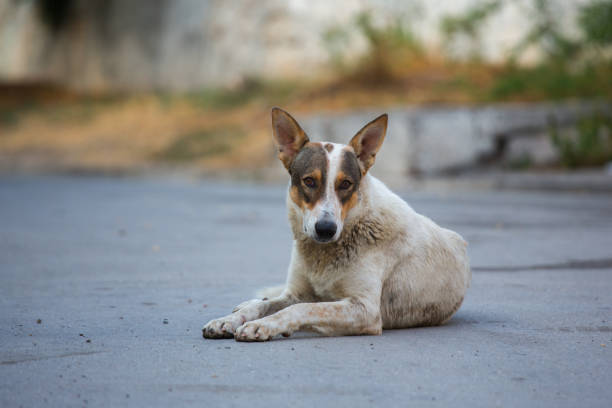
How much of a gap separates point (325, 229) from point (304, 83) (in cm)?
2283

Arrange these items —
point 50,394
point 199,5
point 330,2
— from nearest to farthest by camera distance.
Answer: point 50,394, point 330,2, point 199,5

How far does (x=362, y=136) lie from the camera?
5012mm

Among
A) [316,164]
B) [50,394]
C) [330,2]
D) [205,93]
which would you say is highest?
[330,2]

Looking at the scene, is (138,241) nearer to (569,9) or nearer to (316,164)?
(316,164)

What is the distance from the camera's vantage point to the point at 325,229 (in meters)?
4.52

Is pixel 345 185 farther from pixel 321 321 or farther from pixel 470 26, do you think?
pixel 470 26

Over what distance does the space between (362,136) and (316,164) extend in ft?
1.50

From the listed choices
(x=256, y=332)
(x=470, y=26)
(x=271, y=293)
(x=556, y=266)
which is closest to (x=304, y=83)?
(x=470, y=26)

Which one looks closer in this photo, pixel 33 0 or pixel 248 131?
pixel 248 131

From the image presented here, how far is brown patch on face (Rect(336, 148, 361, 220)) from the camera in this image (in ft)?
15.4

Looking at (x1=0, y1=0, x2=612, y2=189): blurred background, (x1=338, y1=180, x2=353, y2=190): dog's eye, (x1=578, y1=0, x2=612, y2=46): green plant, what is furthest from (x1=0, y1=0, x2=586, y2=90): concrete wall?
(x1=338, y1=180, x2=353, y2=190): dog's eye

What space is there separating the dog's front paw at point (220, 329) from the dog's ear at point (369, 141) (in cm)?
132

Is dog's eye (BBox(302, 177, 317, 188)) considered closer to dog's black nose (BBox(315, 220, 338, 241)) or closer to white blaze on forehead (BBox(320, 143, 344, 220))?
white blaze on forehead (BBox(320, 143, 344, 220))

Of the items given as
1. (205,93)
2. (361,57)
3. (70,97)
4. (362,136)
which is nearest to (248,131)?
(361,57)
